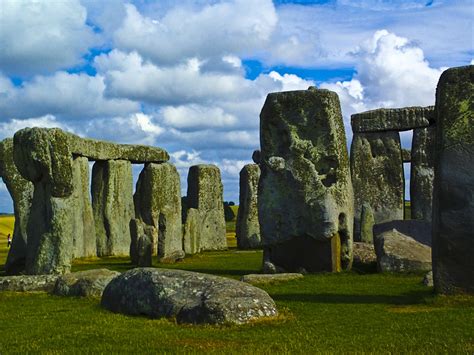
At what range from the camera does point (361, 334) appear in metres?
9.65

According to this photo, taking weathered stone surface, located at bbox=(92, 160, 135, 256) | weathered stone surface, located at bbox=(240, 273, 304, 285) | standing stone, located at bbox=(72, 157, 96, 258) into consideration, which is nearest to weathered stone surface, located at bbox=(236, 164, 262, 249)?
weathered stone surface, located at bbox=(92, 160, 135, 256)

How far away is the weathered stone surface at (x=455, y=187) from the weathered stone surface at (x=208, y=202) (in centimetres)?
2101

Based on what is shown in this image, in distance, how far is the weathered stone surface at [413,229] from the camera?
1944 centimetres

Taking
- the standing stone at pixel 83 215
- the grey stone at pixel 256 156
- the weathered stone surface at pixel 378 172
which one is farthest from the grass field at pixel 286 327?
the grey stone at pixel 256 156

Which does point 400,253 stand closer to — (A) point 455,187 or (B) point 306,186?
(B) point 306,186

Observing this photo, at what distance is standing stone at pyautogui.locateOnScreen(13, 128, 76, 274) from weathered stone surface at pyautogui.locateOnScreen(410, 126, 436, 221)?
18.5 metres

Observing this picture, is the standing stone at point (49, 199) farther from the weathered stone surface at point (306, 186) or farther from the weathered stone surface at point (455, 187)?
the weathered stone surface at point (455, 187)

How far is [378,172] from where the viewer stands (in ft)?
108

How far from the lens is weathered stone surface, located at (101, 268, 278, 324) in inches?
407

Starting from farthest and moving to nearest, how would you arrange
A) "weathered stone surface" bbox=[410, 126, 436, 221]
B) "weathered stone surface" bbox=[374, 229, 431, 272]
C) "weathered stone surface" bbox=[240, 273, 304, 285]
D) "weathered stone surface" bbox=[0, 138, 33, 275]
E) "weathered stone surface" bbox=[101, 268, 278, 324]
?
"weathered stone surface" bbox=[410, 126, 436, 221]
"weathered stone surface" bbox=[0, 138, 33, 275]
"weathered stone surface" bbox=[374, 229, 431, 272]
"weathered stone surface" bbox=[240, 273, 304, 285]
"weathered stone surface" bbox=[101, 268, 278, 324]

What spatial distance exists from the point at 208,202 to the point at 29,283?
20.0m

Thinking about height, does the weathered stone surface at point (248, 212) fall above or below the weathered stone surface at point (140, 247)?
above

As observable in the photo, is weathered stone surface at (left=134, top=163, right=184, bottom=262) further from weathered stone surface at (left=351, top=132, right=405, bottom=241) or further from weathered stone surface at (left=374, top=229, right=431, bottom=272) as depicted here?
weathered stone surface at (left=374, top=229, right=431, bottom=272)

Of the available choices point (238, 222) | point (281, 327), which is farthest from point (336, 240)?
point (238, 222)
